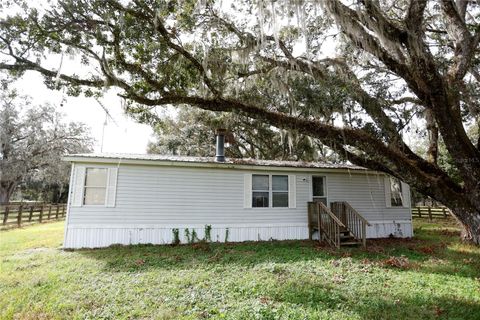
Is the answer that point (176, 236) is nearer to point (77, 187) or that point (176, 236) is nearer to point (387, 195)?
point (77, 187)

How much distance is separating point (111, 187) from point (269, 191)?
5.08 m

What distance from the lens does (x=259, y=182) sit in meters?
9.65

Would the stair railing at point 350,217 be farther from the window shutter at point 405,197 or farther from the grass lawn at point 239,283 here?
the window shutter at point 405,197

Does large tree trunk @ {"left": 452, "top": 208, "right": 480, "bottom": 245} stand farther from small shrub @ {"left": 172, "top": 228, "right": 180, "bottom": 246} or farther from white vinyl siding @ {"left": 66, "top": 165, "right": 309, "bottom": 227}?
small shrub @ {"left": 172, "top": 228, "right": 180, "bottom": 246}

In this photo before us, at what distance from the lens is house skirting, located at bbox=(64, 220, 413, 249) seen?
7.93 m

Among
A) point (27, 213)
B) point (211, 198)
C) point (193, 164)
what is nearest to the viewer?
point (193, 164)

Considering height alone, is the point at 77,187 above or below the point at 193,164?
below

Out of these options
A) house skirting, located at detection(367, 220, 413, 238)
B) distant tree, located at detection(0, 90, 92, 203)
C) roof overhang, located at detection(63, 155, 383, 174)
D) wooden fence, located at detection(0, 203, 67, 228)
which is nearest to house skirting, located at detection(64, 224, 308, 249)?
roof overhang, located at detection(63, 155, 383, 174)

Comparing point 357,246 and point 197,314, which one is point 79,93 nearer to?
point 197,314

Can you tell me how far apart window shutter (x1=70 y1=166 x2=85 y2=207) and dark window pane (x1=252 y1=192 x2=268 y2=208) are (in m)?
5.31

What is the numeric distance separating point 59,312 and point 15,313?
1.88 feet

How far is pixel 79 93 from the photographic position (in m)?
7.11

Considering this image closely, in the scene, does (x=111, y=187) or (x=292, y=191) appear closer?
(x=111, y=187)

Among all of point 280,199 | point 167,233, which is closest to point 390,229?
point 280,199
